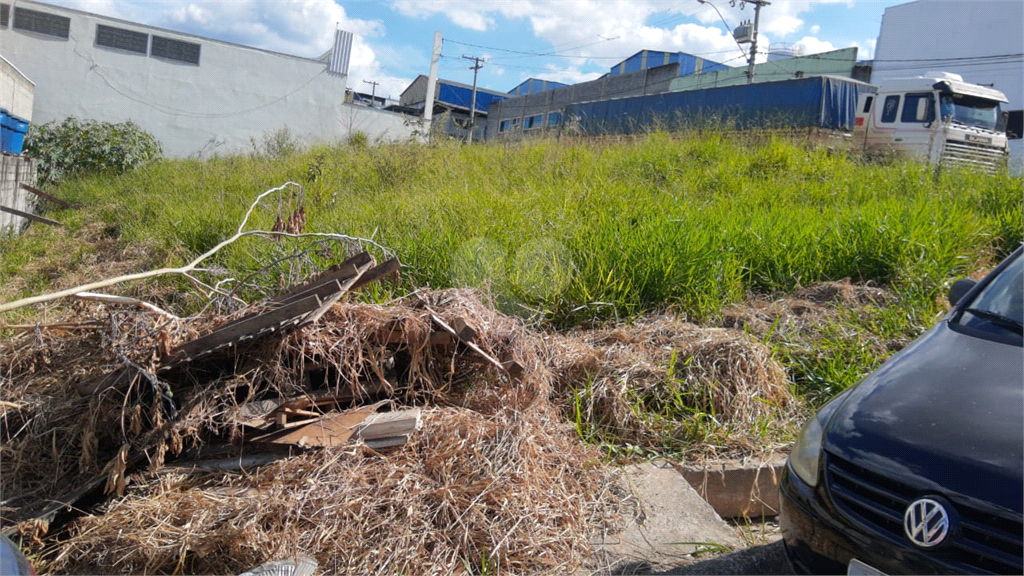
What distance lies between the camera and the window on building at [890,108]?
558 inches

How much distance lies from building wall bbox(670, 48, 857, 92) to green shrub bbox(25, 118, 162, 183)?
2374 centimetres

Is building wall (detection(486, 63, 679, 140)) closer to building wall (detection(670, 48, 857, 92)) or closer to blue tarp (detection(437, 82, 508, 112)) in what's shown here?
building wall (detection(670, 48, 857, 92))

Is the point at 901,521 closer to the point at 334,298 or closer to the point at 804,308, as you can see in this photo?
the point at 334,298

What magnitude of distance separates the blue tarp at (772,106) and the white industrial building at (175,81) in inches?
328

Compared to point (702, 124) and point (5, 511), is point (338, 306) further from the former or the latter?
point (702, 124)

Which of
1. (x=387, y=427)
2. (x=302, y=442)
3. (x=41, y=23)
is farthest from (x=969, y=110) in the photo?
(x=41, y=23)

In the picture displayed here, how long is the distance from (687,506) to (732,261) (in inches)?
103

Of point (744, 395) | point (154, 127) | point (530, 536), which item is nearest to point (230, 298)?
point (530, 536)

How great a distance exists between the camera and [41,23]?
19.6 m

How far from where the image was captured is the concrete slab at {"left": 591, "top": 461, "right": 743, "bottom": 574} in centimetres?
285

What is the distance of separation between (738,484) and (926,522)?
5.38 ft

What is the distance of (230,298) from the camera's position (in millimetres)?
3602

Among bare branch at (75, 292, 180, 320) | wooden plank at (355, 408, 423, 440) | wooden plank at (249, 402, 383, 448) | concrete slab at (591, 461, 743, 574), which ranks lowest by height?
concrete slab at (591, 461, 743, 574)

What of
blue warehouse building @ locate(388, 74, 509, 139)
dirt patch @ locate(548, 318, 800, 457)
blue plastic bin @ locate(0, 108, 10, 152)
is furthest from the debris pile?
blue warehouse building @ locate(388, 74, 509, 139)
